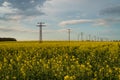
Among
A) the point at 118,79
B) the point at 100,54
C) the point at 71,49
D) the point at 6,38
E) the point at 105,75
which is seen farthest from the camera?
the point at 6,38

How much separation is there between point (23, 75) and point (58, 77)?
1311mm

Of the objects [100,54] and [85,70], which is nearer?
[85,70]

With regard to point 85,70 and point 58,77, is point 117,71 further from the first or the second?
point 58,77

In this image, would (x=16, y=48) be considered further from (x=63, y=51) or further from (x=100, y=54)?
(x=100, y=54)

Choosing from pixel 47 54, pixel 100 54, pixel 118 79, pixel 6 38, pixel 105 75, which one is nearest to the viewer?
pixel 118 79

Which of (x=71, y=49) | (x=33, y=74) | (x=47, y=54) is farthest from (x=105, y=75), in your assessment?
(x=71, y=49)

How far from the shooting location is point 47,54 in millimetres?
→ 23344

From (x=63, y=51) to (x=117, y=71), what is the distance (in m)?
13.5

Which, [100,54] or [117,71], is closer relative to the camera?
[117,71]

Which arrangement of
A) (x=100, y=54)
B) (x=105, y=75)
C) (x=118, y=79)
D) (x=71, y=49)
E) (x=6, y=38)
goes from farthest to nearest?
(x=6, y=38) → (x=71, y=49) → (x=100, y=54) → (x=105, y=75) → (x=118, y=79)

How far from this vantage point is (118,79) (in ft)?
33.9

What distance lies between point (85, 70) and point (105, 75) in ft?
2.34

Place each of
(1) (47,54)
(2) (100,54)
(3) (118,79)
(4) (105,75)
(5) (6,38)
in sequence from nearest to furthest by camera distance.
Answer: (3) (118,79), (4) (105,75), (2) (100,54), (1) (47,54), (5) (6,38)

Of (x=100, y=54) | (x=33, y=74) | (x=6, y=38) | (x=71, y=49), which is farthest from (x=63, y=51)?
(x=6, y=38)
